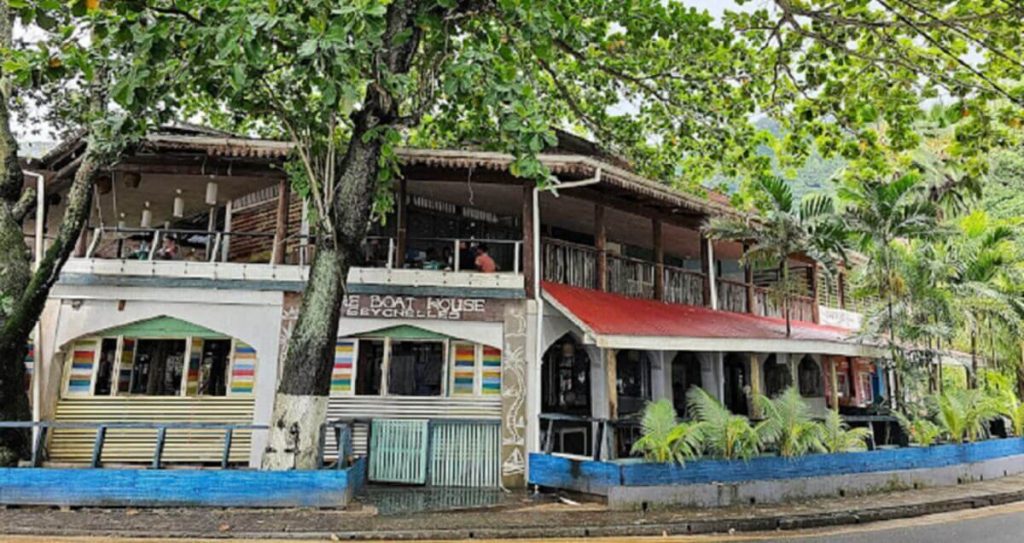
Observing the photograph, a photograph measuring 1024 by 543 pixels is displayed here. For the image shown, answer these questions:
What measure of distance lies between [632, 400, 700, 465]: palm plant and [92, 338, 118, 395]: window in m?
8.53

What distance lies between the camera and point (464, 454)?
973 cm

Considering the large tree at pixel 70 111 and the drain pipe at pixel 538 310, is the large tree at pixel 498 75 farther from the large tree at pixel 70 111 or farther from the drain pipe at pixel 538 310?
the drain pipe at pixel 538 310

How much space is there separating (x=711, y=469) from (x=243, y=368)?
24.7 feet

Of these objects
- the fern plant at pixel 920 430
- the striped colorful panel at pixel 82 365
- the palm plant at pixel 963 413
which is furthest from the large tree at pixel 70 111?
the palm plant at pixel 963 413

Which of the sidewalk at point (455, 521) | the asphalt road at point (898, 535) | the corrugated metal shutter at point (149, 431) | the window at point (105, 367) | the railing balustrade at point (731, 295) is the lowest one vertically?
the asphalt road at point (898, 535)

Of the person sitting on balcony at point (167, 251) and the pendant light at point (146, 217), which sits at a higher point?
the pendant light at point (146, 217)

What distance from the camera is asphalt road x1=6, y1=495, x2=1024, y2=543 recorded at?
19.7 ft

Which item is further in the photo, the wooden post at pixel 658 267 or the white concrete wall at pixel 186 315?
the wooden post at pixel 658 267

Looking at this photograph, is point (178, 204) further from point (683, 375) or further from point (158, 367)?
point (683, 375)

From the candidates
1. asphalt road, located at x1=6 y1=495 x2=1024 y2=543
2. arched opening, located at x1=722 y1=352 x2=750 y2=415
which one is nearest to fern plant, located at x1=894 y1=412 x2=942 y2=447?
asphalt road, located at x1=6 y1=495 x2=1024 y2=543

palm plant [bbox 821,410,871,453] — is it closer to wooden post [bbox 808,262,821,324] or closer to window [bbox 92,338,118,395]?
wooden post [bbox 808,262,821,324]

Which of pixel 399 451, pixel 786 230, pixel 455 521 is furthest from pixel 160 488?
pixel 786 230

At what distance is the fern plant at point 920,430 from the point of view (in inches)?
413

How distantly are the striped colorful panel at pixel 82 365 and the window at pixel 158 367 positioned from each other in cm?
62
